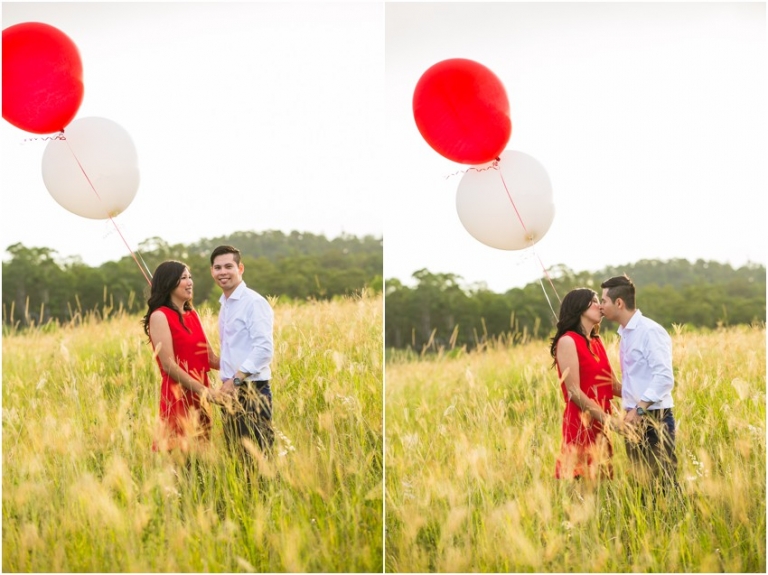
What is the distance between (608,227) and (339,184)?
1.44 meters

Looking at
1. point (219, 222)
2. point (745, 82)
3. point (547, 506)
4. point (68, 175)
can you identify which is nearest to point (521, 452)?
point (547, 506)

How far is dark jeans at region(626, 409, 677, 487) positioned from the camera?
99.4 inches

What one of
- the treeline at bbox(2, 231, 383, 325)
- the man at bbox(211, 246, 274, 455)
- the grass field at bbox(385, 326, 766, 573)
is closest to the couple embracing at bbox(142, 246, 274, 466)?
the man at bbox(211, 246, 274, 455)

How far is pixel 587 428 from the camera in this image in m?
2.52

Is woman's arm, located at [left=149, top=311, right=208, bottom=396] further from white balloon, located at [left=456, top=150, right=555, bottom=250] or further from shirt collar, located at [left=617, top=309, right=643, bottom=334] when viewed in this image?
shirt collar, located at [left=617, top=309, right=643, bottom=334]

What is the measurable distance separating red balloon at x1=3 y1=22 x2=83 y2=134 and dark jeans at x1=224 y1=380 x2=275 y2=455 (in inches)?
53.2

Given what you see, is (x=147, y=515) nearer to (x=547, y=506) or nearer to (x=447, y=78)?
(x=547, y=506)

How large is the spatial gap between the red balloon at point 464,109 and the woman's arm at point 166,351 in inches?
51.0

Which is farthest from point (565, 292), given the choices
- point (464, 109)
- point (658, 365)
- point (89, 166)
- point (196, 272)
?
point (89, 166)

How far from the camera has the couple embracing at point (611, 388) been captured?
251cm

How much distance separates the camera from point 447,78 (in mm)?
2678

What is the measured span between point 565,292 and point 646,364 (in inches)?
46.7

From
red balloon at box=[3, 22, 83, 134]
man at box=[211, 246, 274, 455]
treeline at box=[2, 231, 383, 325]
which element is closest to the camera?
man at box=[211, 246, 274, 455]

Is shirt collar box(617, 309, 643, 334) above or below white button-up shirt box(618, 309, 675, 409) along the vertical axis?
above
